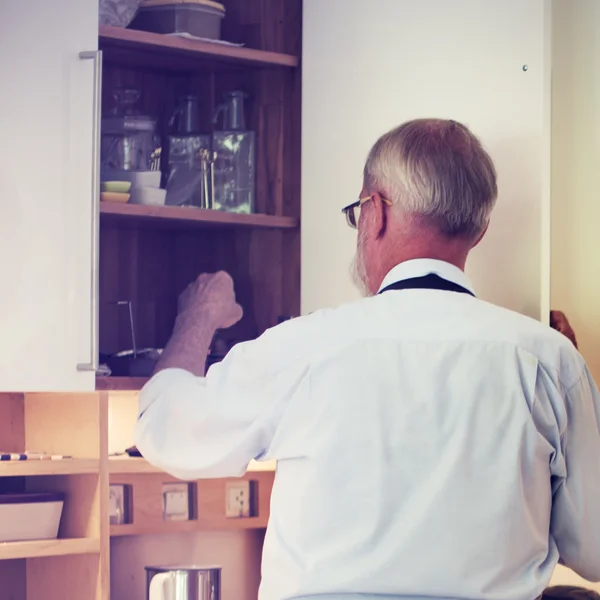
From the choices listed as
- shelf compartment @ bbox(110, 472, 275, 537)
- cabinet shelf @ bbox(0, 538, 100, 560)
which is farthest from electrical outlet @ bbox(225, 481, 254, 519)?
cabinet shelf @ bbox(0, 538, 100, 560)

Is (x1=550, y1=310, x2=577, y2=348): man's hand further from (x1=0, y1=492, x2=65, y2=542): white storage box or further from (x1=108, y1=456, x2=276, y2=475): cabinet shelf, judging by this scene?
(x1=0, y1=492, x2=65, y2=542): white storage box

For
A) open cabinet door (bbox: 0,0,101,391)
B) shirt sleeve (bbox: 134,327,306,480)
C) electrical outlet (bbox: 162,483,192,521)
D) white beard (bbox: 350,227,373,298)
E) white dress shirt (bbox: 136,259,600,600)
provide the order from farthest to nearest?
electrical outlet (bbox: 162,483,192,521) < open cabinet door (bbox: 0,0,101,391) < white beard (bbox: 350,227,373,298) < shirt sleeve (bbox: 134,327,306,480) < white dress shirt (bbox: 136,259,600,600)

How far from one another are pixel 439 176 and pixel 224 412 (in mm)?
452

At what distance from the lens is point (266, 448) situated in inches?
58.4

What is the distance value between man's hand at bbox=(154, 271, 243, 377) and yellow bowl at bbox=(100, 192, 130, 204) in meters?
0.24

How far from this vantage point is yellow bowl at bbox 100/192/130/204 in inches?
72.0

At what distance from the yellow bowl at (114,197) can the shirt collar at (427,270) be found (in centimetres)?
61

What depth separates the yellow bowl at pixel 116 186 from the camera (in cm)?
184

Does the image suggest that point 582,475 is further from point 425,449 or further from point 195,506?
point 195,506

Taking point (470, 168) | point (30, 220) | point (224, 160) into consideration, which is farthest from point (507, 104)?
point (30, 220)

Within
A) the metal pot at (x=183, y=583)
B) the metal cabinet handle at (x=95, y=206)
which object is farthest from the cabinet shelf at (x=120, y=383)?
the metal pot at (x=183, y=583)

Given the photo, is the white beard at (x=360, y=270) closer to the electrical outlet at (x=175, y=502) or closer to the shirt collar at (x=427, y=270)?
the shirt collar at (x=427, y=270)

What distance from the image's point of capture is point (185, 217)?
190cm

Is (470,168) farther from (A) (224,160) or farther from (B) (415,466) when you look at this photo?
(A) (224,160)
